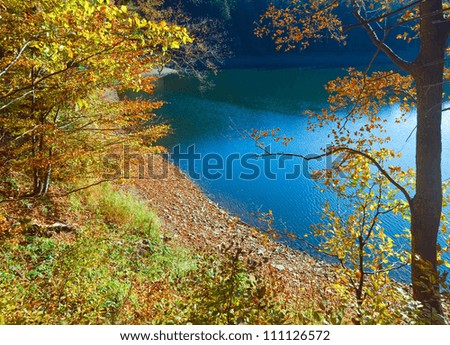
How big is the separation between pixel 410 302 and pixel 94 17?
351 centimetres

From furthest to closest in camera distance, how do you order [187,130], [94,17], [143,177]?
1. [187,130]
2. [143,177]
3. [94,17]

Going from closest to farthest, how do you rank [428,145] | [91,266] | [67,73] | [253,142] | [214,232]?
1. [428,145]
2. [67,73]
3. [91,266]
4. [214,232]
5. [253,142]

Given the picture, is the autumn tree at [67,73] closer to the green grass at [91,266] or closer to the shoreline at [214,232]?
the green grass at [91,266]

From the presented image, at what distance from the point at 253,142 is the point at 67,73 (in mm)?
10619

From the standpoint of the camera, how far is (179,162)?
526 inches

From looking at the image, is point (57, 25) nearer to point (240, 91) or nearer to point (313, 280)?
point (313, 280)

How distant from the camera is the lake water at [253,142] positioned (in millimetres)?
10062

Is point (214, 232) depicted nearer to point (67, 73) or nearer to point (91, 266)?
point (91, 266)

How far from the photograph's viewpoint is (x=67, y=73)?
13.9ft

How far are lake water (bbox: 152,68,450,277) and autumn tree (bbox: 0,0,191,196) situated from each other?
3020 mm

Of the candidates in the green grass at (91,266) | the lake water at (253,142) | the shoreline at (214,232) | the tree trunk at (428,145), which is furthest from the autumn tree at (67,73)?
the lake water at (253,142)

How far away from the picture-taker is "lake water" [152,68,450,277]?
1006cm

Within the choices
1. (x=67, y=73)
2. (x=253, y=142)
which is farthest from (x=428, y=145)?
(x=253, y=142)
